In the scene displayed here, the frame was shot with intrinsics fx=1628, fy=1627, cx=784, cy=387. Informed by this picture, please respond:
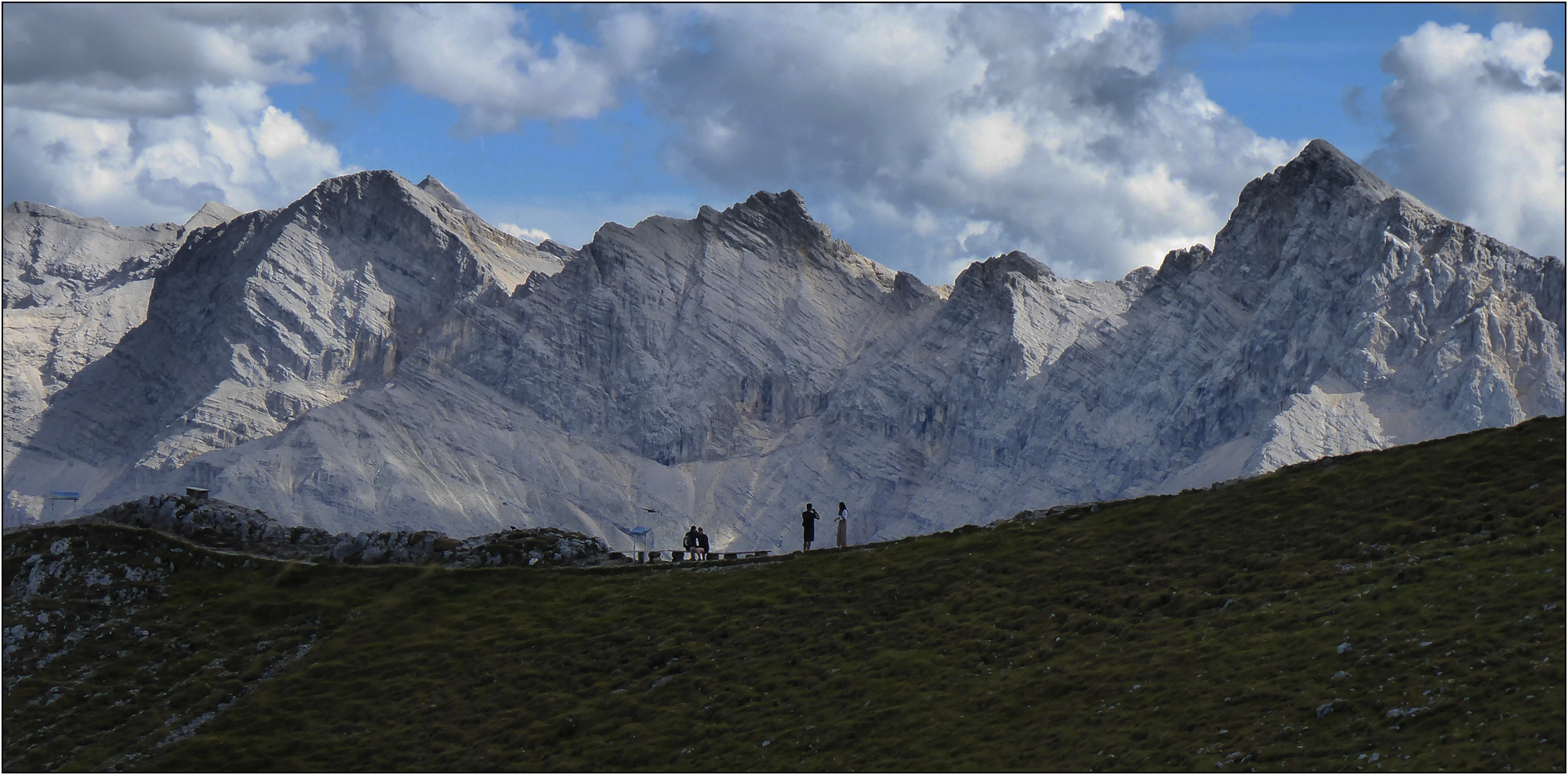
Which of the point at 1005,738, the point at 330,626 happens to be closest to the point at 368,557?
the point at 330,626

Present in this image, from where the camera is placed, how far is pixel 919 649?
64875 millimetres

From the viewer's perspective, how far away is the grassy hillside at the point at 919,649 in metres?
50.6

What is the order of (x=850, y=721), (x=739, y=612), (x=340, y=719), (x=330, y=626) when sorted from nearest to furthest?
(x=850, y=721) < (x=340, y=719) < (x=739, y=612) < (x=330, y=626)

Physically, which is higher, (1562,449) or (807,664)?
(1562,449)

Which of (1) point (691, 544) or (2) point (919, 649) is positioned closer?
(2) point (919, 649)

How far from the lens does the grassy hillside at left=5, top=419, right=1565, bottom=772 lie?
50.6m

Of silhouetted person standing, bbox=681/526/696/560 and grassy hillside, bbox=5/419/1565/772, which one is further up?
silhouetted person standing, bbox=681/526/696/560

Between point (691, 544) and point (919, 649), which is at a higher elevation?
point (691, 544)

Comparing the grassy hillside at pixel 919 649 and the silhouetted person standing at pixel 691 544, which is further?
the silhouetted person standing at pixel 691 544

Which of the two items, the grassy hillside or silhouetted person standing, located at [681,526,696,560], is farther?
silhouetted person standing, located at [681,526,696,560]

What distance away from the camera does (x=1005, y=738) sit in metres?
54.0

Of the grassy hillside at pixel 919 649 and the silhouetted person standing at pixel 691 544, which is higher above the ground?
the silhouetted person standing at pixel 691 544

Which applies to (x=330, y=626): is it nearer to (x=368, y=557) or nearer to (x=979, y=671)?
(x=368, y=557)

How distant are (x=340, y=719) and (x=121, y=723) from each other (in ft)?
33.3
